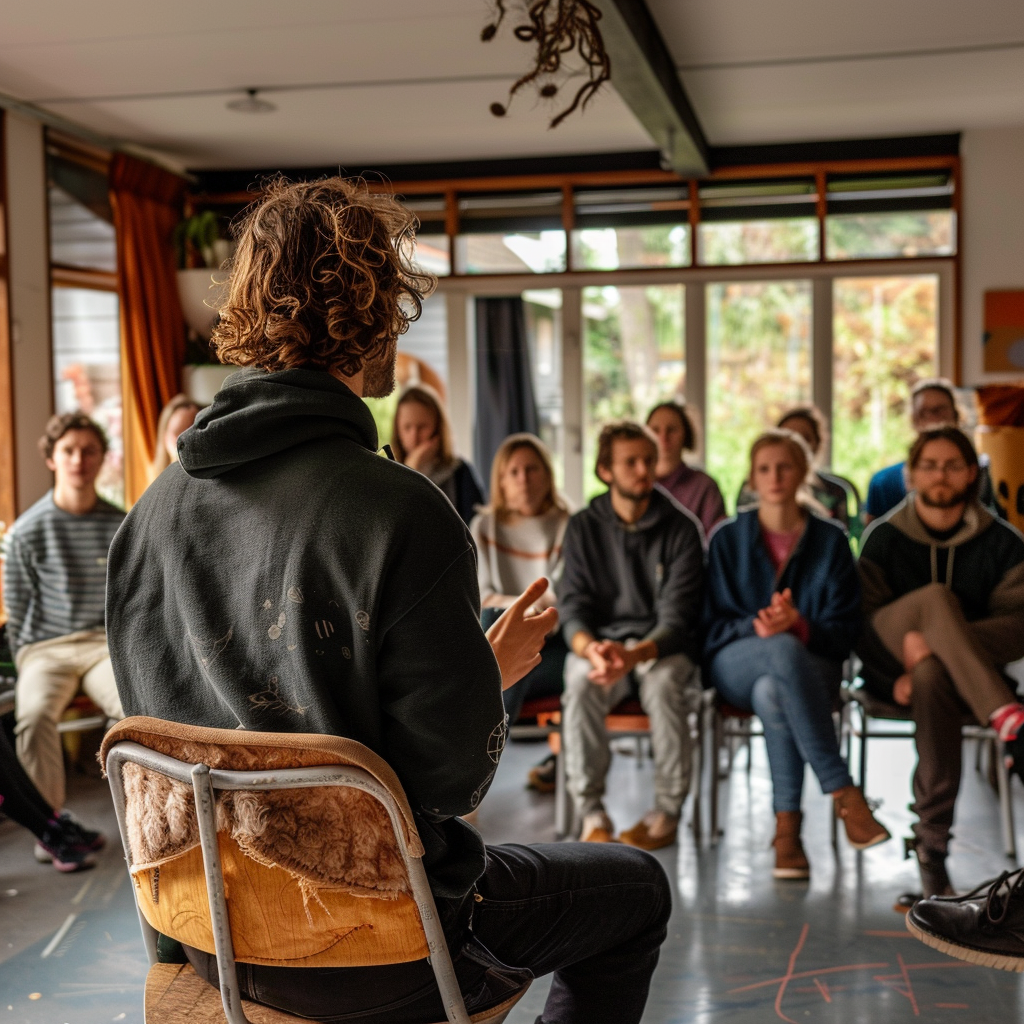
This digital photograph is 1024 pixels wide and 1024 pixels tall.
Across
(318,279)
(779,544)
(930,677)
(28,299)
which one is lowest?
(930,677)

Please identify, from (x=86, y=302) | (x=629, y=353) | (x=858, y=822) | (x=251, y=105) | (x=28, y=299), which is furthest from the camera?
(x=629, y=353)

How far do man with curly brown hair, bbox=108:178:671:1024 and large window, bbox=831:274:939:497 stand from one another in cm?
597

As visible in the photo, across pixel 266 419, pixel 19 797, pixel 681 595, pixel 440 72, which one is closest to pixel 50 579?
pixel 19 797

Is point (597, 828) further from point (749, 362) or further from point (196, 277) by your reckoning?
point (196, 277)

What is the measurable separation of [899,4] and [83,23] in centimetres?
306

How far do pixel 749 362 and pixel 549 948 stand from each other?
5935 millimetres

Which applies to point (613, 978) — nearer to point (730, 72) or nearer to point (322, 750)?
point (322, 750)

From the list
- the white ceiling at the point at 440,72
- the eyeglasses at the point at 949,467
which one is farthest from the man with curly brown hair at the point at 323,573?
the white ceiling at the point at 440,72

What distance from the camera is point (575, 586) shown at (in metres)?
3.72

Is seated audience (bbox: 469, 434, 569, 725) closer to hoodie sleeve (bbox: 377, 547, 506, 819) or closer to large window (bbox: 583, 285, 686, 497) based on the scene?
hoodie sleeve (bbox: 377, 547, 506, 819)

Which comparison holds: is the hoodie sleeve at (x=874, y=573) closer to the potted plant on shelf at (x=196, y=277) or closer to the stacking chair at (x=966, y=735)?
the stacking chair at (x=966, y=735)

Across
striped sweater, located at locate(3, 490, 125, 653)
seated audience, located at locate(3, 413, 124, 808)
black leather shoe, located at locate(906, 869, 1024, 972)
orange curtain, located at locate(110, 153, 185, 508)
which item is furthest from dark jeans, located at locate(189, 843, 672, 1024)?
orange curtain, located at locate(110, 153, 185, 508)

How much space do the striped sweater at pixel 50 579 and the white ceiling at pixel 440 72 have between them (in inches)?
74.7

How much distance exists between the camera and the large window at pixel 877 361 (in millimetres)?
6800
